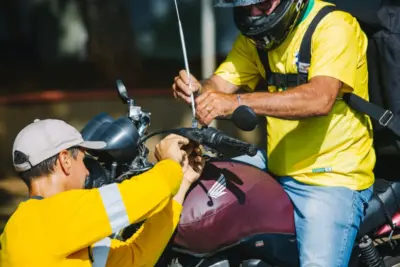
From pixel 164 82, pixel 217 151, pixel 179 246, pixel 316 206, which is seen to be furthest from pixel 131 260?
pixel 164 82

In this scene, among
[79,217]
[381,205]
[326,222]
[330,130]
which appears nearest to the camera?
[79,217]

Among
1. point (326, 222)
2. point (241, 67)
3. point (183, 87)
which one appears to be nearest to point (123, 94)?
point (183, 87)

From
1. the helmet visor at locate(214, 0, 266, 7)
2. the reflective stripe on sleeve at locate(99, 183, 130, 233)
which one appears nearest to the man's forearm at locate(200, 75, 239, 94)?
the helmet visor at locate(214, 0, 266, 7)

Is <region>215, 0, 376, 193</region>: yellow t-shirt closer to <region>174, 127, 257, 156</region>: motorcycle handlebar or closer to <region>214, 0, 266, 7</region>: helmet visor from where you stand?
<region>214, 0, 266, 7</region>: helmet visor

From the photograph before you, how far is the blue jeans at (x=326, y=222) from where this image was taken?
3.84m

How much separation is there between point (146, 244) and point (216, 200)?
1.08 ft

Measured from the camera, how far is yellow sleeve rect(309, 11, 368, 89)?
3.81m

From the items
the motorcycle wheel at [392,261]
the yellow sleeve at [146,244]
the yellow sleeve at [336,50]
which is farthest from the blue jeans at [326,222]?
the yellow sleeve at [146,244]

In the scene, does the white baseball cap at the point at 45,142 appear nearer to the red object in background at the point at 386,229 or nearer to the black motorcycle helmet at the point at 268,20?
the black motorcycle helmet at the point at 268,20

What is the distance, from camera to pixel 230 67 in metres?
4.45

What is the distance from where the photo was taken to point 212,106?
3678 mm

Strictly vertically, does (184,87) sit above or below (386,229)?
above

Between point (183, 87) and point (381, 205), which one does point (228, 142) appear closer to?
point (183, 87)

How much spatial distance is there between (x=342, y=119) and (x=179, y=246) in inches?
36.1
